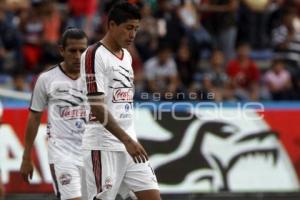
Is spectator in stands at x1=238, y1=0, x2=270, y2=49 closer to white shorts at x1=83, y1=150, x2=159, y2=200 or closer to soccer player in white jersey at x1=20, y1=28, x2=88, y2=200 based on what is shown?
soccer player in white jersey at x1=20, y1=28, x2=88, y2=200

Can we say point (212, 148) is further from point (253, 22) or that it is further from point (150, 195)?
point (150, 195)

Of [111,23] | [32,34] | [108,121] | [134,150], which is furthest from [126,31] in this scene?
[32,34]

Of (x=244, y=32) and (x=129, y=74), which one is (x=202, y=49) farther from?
(x=129, y=74)

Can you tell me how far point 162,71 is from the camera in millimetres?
16266

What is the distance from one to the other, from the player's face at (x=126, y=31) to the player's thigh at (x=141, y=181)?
109cm

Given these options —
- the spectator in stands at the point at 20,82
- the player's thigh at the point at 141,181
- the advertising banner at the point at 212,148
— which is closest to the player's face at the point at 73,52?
the player's thigh at the point at 141,181

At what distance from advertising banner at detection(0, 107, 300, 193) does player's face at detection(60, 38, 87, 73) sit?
14.5ft

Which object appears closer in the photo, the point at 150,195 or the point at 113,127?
the point at 113,127

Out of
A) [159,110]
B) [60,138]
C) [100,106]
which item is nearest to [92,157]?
[100,106]

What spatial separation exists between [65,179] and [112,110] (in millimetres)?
1373

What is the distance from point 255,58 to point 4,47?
5.04 metres

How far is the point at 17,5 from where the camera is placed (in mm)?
17344

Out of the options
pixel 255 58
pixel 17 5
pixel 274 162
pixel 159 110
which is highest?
pixel 17 5

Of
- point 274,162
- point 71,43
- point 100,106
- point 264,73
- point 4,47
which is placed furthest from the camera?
point 264,73
